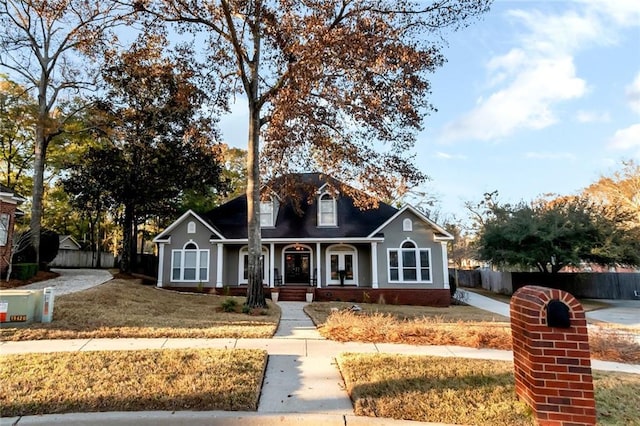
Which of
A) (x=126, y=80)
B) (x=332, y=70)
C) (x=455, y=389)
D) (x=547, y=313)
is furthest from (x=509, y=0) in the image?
(x=126, y=80)

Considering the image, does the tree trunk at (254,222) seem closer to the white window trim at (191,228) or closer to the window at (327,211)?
the window at (327,211)

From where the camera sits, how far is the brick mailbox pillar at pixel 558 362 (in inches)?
149

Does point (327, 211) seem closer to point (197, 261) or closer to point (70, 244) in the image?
point (197, 261)

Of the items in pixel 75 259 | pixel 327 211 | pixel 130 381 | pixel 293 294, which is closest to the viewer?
pixel 130 381

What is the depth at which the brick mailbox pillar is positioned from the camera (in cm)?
378

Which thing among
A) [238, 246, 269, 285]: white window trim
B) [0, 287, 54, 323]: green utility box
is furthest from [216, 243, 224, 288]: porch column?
[0, 287, 54, 323]: green utility box

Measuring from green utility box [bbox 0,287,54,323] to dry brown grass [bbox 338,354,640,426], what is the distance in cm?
677

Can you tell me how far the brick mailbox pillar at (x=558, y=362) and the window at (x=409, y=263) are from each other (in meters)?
14.5

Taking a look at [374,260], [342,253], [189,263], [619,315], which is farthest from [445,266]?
[189,263]

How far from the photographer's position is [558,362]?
12.6 feet

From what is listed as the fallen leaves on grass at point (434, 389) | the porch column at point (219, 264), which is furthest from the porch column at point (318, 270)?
the fallen leaves on grass at point (434, 389)

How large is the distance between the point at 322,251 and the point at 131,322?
12.3 metres

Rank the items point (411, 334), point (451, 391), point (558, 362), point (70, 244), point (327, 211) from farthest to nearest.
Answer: point (70, 244) → point (327, 211) → point (411, 334) → point (451, 391) → point (558, 362)

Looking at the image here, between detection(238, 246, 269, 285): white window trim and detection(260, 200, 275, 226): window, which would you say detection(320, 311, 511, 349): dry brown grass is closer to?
detection(238, 246, 269, 285): white window trim
